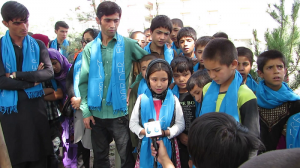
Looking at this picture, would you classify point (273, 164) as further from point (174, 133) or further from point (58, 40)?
point (58, 40)

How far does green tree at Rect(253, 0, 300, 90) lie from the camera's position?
299 cm

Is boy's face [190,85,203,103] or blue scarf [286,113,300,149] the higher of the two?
boy's face [190,85,203,103]

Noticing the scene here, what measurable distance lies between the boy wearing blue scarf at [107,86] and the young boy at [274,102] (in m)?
1.40

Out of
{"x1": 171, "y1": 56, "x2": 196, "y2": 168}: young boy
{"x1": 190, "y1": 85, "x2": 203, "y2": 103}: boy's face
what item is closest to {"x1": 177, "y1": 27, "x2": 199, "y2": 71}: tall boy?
{"x1": 171, "y1": 56, "x2": 196, "y2": 168}: young boy

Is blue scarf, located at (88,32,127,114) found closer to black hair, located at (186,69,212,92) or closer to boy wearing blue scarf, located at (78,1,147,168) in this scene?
boy wearing blue scarf, located at (78,1,147,168)

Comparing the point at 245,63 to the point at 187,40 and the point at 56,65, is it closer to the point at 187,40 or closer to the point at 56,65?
the point at 187,40

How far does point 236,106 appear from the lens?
1.71 meters

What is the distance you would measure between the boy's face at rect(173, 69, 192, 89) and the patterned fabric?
0.87m

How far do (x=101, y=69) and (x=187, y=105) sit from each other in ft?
3.59

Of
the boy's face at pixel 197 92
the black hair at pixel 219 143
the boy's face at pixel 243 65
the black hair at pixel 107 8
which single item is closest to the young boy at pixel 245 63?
the boy's face at pixel 243 65

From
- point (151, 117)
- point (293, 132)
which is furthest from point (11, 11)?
point (293, 132)

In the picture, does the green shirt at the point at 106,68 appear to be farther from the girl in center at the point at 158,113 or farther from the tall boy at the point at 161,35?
the girl in center at the point at 158,113

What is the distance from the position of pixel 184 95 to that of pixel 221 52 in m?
0.89

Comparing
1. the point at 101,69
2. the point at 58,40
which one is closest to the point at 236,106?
the point at 101,69
